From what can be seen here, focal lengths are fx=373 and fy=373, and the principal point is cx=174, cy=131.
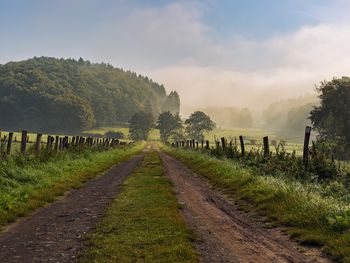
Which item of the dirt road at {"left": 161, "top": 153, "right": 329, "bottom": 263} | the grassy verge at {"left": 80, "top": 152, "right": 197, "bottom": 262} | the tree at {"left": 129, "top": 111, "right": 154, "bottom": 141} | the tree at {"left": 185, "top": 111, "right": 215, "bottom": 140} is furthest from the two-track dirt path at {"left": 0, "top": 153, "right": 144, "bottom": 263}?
the tree at {"left": 129, "top": 111, "right": 154, "bottom": 141}

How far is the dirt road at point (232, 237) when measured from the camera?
8109 mm

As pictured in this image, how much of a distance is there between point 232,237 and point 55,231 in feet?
15.7


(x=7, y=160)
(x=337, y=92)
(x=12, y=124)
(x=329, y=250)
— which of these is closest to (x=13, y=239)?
(x=329, y=250)

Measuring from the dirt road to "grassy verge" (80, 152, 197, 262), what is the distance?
18.9 inches

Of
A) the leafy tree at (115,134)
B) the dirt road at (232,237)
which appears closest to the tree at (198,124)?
the leafy tree at (115,134)

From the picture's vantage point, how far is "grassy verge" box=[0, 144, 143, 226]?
12.6m

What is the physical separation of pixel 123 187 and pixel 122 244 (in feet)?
32.6

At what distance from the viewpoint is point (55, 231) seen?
1015cm

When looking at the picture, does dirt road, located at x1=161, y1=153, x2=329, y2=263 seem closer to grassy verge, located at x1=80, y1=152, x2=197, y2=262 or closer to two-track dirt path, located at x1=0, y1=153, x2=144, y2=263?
grassy verge, located at x1=80, y1=152, x2=197, y2=262

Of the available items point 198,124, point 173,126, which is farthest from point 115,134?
point 198,124

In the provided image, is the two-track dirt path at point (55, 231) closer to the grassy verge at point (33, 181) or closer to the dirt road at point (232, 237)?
the grassy verge at point (33, 181)

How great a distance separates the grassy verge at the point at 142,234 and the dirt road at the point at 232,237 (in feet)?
1.58

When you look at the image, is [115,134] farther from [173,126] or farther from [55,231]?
[55,231]

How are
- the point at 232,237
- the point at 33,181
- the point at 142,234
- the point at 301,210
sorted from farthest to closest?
the point at 33,181 → the point at 301,210 → the point at 232,237 → the point at 142,234
